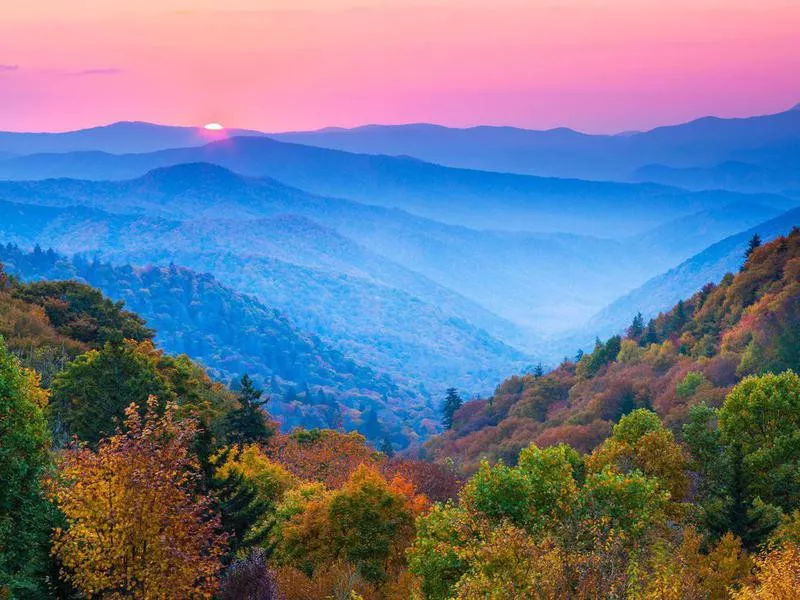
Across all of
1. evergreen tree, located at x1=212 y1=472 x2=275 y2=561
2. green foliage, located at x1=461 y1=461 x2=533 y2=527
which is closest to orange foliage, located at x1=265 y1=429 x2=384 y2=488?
evergreen tree, located at x1=212 y1=472 x2=275 y2=561

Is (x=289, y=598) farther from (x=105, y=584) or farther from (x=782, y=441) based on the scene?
(x=782, y=441)

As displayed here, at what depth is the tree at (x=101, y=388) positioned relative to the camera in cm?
4611

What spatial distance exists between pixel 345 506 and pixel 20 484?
15043mm

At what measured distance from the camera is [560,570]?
2148 centimetres

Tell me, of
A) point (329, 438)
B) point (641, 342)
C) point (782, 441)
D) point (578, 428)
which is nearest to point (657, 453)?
point (782, 441)

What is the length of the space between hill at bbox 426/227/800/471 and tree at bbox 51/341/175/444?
175 feet

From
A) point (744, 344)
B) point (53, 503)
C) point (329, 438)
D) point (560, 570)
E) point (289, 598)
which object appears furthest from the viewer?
point (744, 344)

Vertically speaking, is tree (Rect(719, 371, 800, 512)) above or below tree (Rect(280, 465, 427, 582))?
above

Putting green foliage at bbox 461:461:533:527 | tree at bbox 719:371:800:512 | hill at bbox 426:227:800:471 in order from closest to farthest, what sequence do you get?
green foliage at bbox 461:461:533:527
tree at bbox 719:371:800:512
hill at bbox 426:227:800:471

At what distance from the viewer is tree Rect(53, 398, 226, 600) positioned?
74.1 feet

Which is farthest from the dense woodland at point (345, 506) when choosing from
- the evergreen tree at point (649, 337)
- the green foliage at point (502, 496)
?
the evergreen tree at point (649, 337)

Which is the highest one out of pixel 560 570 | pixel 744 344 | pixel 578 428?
pixel 560 570

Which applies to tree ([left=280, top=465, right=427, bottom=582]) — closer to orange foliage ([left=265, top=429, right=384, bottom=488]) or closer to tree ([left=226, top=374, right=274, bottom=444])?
orange foliage ([left=265, top=429, right=384, bottom=488])

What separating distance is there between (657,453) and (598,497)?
33.5 feet
